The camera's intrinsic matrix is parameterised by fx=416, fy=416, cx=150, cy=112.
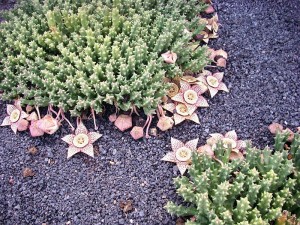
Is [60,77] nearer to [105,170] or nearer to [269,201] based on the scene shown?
[105,170]

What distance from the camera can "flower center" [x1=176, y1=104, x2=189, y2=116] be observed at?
9.74ft

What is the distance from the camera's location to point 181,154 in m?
2.80

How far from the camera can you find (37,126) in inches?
115

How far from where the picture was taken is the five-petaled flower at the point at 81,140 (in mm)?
2842

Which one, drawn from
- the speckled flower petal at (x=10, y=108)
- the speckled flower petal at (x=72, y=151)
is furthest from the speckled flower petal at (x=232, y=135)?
the speckled flower petal at (x=10, y=108)

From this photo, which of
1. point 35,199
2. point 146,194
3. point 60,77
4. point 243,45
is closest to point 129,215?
point 146,194

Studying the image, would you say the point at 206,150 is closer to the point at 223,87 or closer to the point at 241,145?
the point at 241,145

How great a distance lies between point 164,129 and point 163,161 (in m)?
0.23

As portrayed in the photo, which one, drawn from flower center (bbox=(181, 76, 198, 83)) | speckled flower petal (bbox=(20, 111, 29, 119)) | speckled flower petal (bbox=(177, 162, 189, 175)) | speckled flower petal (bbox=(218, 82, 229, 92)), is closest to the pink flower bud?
speckled flower petal (bbox=(20, 111, 29, 119))

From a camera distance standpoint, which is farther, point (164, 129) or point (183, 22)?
point (183, 22)

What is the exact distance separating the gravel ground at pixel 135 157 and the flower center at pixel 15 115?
97 millimetres

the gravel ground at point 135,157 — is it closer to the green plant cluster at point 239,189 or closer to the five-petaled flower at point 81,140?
the five-petaled flower at point 81,140

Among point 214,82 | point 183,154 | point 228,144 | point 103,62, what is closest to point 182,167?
point 183,154

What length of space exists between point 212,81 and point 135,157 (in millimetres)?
838
